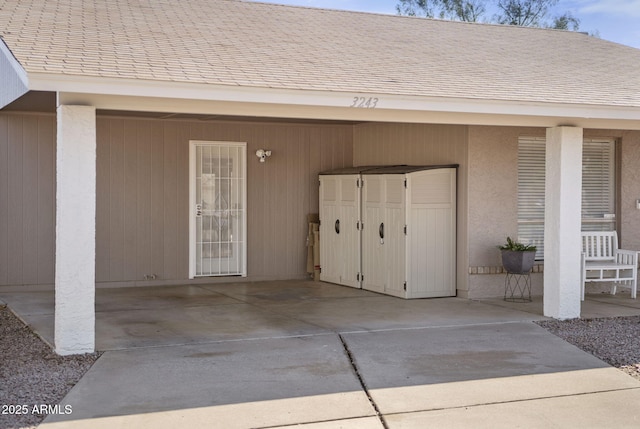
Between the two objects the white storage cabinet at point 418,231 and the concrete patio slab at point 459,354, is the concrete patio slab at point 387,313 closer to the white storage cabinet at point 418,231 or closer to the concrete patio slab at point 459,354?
the white storage cabinet at point 418,231

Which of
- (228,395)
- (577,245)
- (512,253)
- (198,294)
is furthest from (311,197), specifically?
(228,395)

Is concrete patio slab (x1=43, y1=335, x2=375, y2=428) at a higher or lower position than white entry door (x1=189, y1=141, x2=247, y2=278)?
lower

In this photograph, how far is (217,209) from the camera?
13.8 meters

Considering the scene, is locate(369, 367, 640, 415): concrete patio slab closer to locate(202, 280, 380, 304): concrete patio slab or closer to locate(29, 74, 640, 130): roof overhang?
locate(29, 74, 640, 130): roof overhang

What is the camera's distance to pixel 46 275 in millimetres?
12703


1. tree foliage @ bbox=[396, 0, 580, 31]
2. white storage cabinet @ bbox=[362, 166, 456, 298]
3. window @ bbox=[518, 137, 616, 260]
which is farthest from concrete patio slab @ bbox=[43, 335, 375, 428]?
tree foliage @ bbox=[396, 0, 580, 31]

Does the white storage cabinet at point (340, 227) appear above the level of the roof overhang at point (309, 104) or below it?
below

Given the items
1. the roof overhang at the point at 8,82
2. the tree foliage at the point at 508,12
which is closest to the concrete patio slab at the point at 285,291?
the roof overhang at the point at 8,82

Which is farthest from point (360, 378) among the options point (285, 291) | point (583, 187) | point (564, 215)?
point (583, 187)

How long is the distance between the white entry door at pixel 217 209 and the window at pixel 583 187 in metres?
4.73

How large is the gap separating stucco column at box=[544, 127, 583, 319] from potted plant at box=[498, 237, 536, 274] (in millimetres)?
994

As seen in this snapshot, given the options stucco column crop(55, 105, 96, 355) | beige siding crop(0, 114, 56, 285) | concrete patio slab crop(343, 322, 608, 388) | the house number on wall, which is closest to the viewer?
concrete patio slab crop(343, 322, 608, 388)

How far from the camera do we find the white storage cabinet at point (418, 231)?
11656 mm

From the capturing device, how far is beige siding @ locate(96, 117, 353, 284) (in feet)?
42.9
